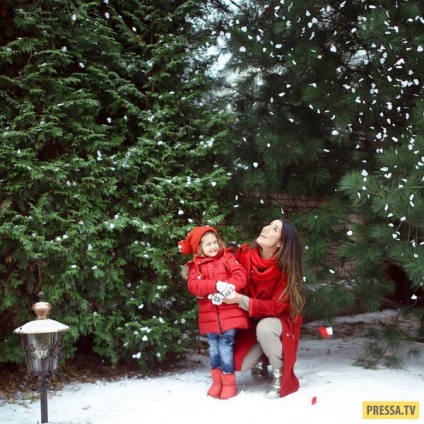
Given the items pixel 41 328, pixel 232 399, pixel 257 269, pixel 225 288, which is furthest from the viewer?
pixel 257 269

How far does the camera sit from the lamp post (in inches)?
146

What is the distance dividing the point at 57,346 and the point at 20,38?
94.5 inches

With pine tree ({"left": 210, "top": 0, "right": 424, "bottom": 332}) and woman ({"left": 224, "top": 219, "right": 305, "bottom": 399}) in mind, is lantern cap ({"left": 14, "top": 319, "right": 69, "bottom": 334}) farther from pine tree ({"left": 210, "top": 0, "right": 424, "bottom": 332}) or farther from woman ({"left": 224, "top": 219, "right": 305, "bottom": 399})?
pine tree ({"left": 210, "top": 0, "right": 424, "bottom": 332})

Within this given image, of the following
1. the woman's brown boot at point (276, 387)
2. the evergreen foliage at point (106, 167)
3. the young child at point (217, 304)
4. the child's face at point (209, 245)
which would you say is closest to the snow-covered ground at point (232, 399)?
the woman's brown boot at point (276, 387)

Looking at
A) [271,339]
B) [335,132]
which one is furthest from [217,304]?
[335,132]

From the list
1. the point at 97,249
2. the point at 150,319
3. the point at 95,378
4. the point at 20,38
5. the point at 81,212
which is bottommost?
the point at 95,378

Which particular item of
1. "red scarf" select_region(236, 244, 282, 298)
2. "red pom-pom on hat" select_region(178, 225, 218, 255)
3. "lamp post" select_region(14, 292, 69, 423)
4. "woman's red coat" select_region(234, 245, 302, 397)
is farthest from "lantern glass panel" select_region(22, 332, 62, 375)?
"red scarf" select_region(236, 244, 282, 298)

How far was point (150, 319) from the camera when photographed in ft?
15.9

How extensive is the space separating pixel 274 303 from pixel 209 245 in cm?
64

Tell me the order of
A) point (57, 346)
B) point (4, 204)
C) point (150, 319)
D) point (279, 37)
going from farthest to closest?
point (279, 37), point (150, 319), point (4, 204), point (57, 346)

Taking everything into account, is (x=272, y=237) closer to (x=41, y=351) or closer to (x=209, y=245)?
(x=209, y=245)

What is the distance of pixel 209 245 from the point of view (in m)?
4.38

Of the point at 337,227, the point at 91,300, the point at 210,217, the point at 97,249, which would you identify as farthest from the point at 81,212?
the point at 337,227

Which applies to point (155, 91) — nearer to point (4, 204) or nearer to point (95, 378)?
point (4, 204)
